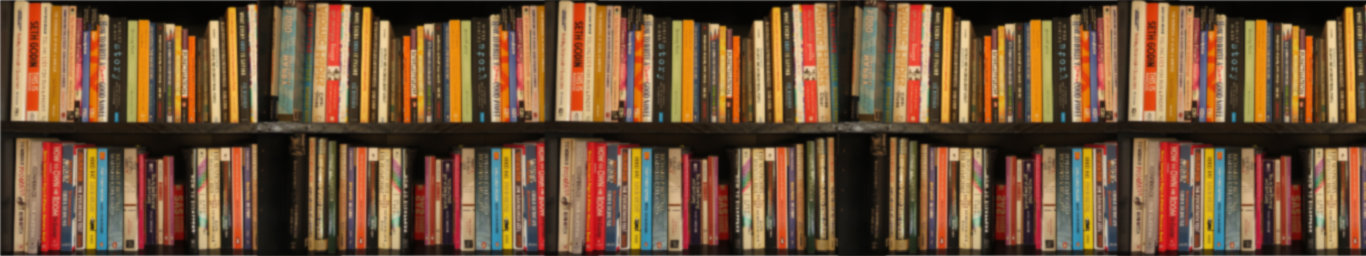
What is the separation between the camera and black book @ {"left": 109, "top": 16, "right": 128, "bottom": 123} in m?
1.92

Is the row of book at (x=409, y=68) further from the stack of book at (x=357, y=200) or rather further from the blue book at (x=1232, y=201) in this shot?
the blue book at (x=1232, y=201)

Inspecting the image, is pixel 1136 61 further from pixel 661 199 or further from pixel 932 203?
pixel 661 199

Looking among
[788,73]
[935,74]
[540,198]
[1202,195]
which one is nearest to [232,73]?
[540,198]

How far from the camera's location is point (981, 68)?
6.25ft

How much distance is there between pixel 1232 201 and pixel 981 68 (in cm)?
62

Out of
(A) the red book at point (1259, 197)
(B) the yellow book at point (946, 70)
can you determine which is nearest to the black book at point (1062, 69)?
(B) the yellow book at point (946, 70)

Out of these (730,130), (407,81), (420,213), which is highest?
(407,81)

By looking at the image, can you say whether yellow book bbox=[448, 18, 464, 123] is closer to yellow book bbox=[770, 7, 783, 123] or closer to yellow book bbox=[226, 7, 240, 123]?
yellow book bbox=[226, 7, 240, 123]

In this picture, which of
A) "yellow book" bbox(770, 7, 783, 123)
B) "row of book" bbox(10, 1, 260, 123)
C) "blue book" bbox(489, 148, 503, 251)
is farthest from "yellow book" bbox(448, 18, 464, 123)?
"yellow book" bbox(770, 7, 783, 123)

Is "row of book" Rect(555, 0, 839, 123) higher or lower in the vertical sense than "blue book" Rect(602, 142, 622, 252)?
higher

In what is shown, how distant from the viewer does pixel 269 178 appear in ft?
6.19

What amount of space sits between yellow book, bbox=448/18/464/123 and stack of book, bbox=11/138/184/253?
64 cm

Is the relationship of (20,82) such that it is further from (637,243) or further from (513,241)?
(637,243)

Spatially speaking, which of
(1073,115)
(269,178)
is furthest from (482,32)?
(1073,115)
